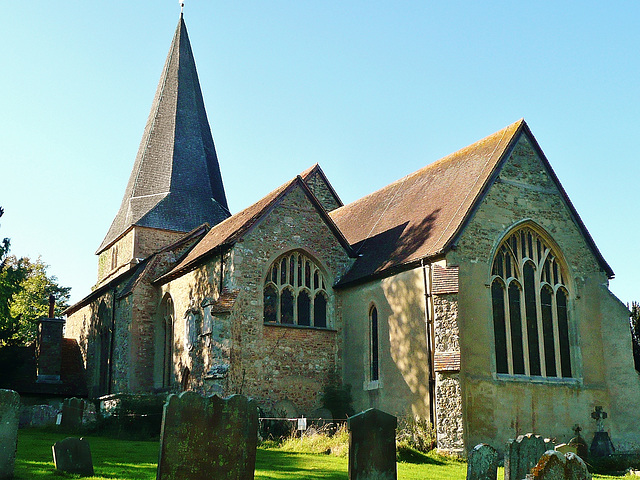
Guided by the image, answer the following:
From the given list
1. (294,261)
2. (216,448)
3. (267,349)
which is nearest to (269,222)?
(294,261)

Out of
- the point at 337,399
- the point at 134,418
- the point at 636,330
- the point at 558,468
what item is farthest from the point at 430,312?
the point at 636,330

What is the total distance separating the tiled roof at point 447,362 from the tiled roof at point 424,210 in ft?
9.53

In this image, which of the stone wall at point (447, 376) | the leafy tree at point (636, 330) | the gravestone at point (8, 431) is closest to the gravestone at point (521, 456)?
the stone wall at point (447, 376)

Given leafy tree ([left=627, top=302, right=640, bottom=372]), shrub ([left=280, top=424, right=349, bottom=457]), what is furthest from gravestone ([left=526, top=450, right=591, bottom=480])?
leafy tree ([left=627, top=302, right=640, bottom=372])

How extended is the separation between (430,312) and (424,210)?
4747 millimetres

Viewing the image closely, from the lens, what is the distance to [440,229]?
21.0 m

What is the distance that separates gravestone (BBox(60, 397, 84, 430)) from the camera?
20.9 metres

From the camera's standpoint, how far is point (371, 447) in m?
11.1

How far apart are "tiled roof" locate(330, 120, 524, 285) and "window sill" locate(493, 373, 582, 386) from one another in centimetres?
398

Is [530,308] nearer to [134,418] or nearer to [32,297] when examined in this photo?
[134,418]

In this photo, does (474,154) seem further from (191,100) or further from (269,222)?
(191,100)

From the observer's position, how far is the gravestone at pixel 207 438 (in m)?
9.51

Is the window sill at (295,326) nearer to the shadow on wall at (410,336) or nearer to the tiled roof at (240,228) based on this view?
the shadow on wall at (410,336)

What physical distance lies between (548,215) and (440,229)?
3.79 meters
